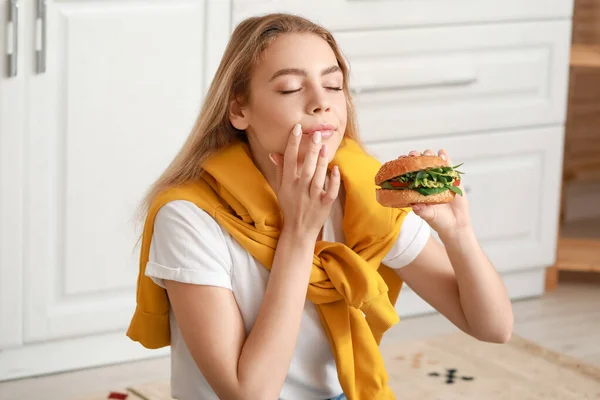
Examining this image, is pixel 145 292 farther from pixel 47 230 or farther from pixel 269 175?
pixel 47 230

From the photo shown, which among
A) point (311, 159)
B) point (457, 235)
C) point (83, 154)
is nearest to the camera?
point (311, 159)

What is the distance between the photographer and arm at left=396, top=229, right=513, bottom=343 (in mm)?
1498

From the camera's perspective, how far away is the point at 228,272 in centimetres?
144

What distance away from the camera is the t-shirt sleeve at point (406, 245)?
5.14ft

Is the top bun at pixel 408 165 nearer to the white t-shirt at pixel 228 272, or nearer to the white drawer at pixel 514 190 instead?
the white t-shirt at pixel 228 272

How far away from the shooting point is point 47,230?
2.33 metres

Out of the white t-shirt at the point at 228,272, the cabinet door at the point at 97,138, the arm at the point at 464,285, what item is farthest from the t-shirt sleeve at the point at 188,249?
the cabinet door at the point at 97,138

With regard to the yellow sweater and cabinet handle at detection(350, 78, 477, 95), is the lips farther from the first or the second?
cabinet handle at detection(350, 78, 477, 95)

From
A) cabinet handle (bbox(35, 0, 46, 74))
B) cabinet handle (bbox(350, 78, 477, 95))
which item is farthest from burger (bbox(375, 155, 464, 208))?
cabinet handle (bbox(350, 78, 477, 95))

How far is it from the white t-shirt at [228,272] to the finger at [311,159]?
152 mm

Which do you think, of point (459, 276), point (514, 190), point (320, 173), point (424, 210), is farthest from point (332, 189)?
point (514, 190)

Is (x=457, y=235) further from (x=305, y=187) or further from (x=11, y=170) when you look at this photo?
(x=11, y=170)

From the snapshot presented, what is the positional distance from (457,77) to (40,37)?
113 cm

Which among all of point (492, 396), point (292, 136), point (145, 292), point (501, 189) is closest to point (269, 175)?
point (292, 136)
